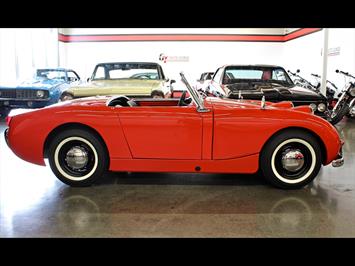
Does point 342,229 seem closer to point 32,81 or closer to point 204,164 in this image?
point 204,164

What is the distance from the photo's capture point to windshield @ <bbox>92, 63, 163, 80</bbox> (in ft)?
26.3

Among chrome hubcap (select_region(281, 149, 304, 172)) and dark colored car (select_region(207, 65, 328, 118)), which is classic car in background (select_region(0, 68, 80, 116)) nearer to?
dark colored car (select_region(207, 65, 328, 118))

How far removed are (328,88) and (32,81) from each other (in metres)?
8.86

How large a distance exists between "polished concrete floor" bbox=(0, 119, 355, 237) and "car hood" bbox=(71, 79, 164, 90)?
3.00m

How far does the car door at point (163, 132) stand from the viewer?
3715 millimetres

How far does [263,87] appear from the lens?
22.0 feet

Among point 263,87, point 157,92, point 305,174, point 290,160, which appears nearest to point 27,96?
point 157,92

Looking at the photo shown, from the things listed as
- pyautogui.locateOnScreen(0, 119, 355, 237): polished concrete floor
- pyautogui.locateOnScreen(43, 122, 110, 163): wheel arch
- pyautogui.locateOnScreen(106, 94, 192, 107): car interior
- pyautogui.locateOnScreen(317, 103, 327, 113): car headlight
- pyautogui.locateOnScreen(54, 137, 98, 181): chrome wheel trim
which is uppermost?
pyautogui.locateOnScreen(106, 94, 192, 107): car interior

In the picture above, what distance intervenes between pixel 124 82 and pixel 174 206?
185 inches

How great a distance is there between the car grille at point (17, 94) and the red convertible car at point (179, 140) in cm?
479

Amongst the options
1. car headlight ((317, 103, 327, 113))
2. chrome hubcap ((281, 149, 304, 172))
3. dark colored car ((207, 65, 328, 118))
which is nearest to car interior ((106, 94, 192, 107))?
chrome hubcap ((281, 149, 304, 172))

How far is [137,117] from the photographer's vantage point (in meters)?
3.76

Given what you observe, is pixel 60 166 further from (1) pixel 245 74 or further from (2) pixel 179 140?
(1) pixel 245 74

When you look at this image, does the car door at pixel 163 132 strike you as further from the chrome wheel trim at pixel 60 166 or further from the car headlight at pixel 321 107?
the car headlight at pixel 321 107
